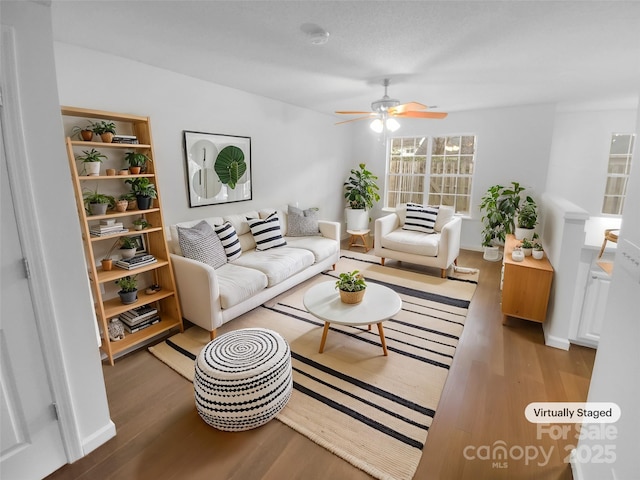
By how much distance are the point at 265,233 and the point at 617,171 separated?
18.8 ft

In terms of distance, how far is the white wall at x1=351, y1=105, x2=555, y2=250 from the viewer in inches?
182

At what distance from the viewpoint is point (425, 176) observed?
5.68 meters

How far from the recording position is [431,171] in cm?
561

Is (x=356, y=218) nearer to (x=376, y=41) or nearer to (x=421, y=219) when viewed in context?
(x=421, y=219)

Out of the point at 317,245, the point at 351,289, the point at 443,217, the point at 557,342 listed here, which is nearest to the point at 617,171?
the point at 443,217

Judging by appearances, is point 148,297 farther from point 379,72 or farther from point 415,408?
point 379,72

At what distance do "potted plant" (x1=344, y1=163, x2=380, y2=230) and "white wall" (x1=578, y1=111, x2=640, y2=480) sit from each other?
4332 mm

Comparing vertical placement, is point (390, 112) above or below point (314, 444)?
above

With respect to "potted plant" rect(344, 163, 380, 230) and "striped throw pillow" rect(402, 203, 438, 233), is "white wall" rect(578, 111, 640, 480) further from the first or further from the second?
"potted plant" rect(344, 163, 380, 230)

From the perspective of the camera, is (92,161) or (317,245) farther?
(317,245)

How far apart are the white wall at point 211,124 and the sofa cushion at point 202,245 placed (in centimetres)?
37

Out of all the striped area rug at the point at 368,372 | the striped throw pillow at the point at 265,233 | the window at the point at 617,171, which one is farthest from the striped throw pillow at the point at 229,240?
the window at the point at 617,171

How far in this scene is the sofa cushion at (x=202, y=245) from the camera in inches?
112

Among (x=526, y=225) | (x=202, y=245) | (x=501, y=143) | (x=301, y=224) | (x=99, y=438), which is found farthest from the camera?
(x=501, y=143)
